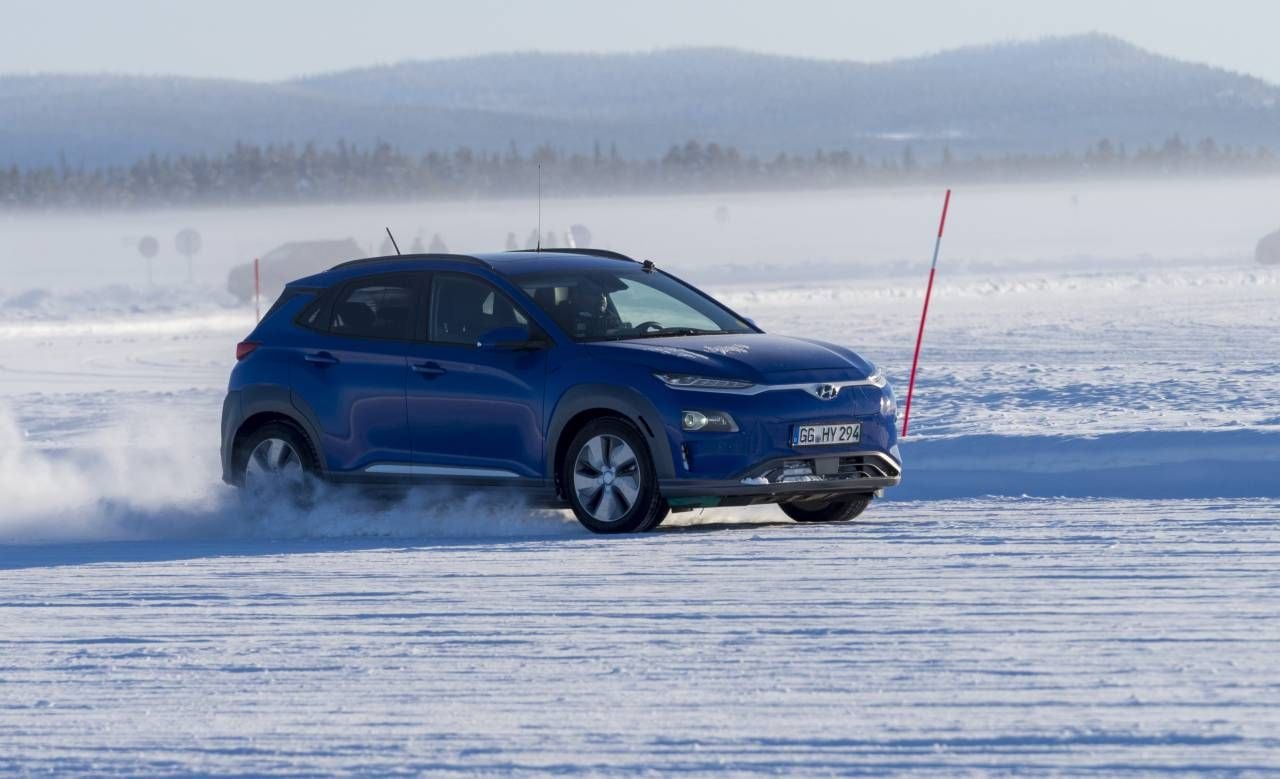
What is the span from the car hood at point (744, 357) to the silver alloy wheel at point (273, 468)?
204 cm

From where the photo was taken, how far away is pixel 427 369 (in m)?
11.5

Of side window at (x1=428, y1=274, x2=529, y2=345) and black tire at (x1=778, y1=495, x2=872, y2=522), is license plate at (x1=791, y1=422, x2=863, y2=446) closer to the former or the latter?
black tire at (x1=778, y1=495, x2=872, y2=522)

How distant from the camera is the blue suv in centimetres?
1070

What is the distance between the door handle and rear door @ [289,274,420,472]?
3.4 inches

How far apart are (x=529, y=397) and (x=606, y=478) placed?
0.57 metres

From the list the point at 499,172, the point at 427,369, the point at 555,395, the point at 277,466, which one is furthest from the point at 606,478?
the point at 499,172

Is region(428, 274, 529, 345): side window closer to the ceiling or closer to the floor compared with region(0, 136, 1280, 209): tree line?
closer to the ceiling

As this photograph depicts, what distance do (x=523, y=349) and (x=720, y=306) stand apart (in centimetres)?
136

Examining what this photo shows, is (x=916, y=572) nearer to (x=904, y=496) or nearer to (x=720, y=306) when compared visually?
(x=720, y=306)

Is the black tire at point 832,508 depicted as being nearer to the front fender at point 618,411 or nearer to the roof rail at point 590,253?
the front fender at point 618,411

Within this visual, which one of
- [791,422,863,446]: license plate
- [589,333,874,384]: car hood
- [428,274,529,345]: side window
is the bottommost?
[791,422,863,446]: license plate

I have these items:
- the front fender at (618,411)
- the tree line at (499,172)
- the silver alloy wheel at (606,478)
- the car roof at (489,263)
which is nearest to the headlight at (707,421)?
the front fender at (618,411)

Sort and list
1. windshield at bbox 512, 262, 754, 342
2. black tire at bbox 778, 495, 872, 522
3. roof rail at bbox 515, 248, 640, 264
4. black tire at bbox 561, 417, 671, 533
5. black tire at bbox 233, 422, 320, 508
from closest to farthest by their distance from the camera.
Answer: black tire at bbox 561, 417, 671, 533
windshield at bbox 512, 262, 754, 342
black tire at bbox 778, 495, 872, 522
black tire at bbox 233, 422, 320, 508
roof rail at bbox 515, 248, 640, 264

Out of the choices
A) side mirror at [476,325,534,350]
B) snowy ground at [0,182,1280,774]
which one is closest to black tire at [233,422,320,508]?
snowy ground at [0,182,1280,774]
